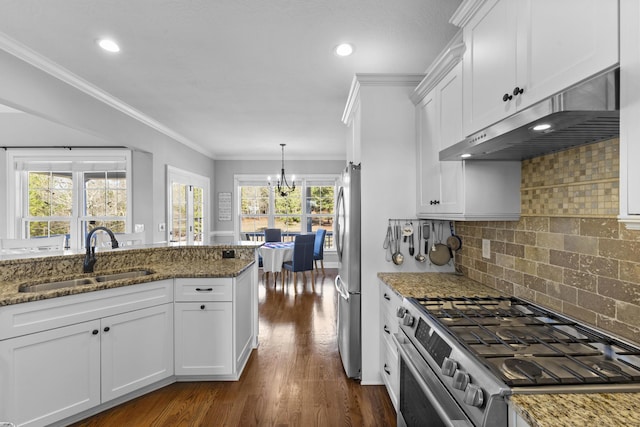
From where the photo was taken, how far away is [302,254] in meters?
5.10

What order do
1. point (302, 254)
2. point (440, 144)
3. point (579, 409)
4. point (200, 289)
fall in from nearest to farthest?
1. point (579, 409)
2. point (440, 144)
3. point (200, 289)
4. point (302, 254)

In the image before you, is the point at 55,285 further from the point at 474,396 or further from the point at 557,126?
the point at 557,126

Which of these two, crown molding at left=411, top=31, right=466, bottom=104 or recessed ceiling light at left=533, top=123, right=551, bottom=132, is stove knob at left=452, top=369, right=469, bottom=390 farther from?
crown molding at left=411, top=31, right=466, bottom=104

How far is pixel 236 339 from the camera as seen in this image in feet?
8.06

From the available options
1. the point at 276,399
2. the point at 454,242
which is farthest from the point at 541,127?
the point at 276,399

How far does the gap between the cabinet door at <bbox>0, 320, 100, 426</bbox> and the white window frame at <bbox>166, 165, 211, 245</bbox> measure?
2.92m

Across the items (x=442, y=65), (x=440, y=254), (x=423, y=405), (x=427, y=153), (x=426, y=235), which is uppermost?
(x=442, y=65)

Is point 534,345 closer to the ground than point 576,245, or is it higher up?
closer to the ground

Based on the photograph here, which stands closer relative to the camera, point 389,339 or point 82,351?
point 82,351

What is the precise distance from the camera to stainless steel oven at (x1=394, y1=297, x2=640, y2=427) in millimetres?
888

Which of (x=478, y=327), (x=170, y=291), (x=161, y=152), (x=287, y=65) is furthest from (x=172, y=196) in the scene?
(x=478, y=327)

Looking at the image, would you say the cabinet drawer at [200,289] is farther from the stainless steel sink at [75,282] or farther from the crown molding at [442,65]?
the crown molding at [442,65]

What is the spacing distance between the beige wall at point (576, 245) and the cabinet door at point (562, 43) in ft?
1.38

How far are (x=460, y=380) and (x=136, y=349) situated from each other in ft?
6.96
